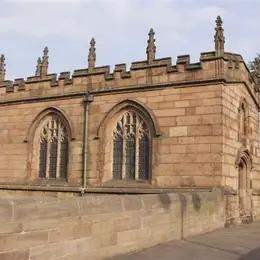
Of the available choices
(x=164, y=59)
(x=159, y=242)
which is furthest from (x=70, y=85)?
(x=159, y=242)

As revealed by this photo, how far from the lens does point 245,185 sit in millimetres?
14336

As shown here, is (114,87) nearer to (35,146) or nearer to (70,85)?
(70,85)

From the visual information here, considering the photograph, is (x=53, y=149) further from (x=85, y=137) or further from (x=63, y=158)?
(x=85, y=137)

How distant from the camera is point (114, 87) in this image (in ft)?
48.1

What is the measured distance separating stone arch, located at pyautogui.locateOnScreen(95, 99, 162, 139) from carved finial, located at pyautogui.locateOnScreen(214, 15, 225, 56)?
3099mm

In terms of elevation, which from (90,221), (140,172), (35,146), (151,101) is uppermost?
(151,101)

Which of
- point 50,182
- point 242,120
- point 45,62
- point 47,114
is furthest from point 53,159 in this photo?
point 242,120

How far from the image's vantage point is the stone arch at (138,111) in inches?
536

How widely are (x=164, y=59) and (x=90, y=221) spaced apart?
898 cm

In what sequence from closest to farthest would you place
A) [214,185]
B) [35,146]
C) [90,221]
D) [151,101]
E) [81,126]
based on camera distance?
[90,221] < [214,185] < [151,101] < [81,126] < [35,146]

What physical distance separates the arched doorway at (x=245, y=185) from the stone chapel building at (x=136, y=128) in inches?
1.5

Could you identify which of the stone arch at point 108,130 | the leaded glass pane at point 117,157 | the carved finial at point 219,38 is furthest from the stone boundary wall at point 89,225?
the carved finial at point 219,38

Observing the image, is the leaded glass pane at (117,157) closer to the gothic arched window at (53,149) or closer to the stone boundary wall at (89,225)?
the gothic arched window at (53,149)

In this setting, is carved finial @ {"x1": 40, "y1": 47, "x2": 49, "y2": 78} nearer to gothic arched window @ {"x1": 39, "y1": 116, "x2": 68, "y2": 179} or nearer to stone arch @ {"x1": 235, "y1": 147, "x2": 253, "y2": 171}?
gothic arched window @ {"x1": 39, "y1": 116, "x2": 68, "y2": 179}
